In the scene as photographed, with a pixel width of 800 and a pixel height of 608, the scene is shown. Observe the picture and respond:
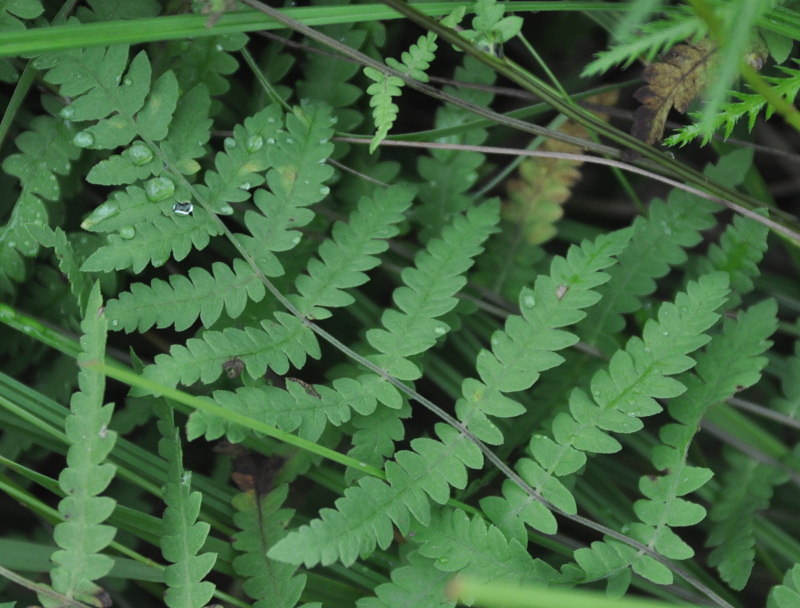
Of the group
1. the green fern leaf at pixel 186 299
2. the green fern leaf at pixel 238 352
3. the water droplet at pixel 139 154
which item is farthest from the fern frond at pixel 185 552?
the water droplet at pixel 139 154

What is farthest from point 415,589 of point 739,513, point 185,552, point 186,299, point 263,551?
point 739,513

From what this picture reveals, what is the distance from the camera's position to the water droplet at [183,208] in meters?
1.64

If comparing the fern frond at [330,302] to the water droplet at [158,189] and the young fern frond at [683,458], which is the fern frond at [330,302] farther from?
the young fern frond at [683,458]

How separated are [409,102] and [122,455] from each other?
1598 millimetres

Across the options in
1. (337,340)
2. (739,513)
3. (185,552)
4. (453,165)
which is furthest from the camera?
(453,165)

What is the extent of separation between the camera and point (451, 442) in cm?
156

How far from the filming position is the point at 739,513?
1846 mm

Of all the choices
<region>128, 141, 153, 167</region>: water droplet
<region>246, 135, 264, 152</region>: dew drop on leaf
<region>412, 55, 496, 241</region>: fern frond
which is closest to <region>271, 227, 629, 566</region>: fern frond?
<region>412, 55, 496, 241</region>: fern frond

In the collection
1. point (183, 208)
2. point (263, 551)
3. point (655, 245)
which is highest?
point (183, 208)

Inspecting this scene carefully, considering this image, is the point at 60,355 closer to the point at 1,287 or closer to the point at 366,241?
the point at 1,287

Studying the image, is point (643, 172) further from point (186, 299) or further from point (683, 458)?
point (186, 299)

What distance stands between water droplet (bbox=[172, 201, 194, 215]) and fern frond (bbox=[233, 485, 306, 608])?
743 mm

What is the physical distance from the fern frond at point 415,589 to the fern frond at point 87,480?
0.58 metres

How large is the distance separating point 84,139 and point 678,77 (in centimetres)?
144
